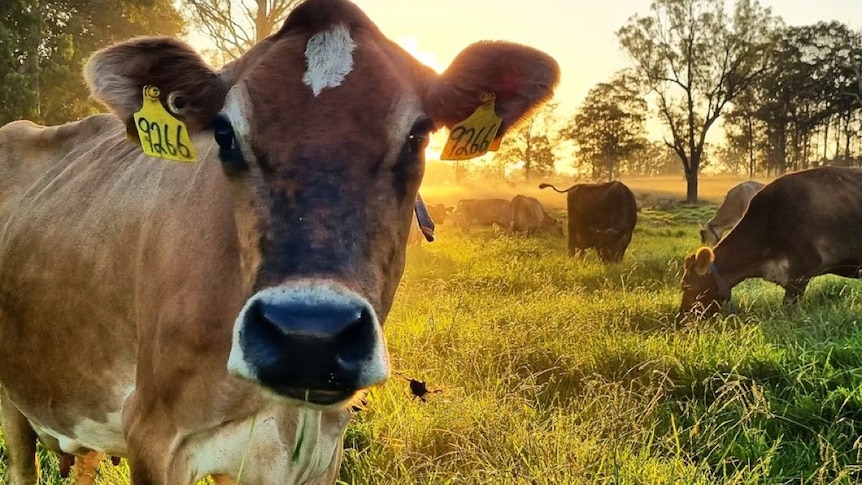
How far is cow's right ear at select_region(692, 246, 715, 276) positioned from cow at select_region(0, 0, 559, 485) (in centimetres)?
592

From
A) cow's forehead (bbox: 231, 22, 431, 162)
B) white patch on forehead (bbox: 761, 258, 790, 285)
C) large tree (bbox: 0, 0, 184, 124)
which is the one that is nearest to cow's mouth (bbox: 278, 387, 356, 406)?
cow's forehead (bbox: 231, 22, 431, 162)

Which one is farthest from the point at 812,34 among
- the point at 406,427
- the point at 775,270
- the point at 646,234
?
the point at 406,427

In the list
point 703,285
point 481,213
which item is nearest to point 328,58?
point 703,285

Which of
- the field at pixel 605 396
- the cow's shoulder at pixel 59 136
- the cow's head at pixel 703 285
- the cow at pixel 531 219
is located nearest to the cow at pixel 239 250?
the cow's shoulder at pixel 59 136

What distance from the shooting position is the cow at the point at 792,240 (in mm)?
8109

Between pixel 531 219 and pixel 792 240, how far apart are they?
13941 mm

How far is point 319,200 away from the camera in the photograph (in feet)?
5.77

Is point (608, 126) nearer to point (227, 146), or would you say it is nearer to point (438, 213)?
point (438, 213)

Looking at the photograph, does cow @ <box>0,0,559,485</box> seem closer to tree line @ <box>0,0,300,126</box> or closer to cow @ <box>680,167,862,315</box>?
cow @ <box>680,167,862,315</box>

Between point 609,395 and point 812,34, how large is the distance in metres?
36.0

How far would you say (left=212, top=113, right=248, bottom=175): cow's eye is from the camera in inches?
77.0

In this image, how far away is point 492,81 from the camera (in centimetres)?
246

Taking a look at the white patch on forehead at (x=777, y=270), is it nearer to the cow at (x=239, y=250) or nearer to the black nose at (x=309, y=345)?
the cow at (x=239, y=250)

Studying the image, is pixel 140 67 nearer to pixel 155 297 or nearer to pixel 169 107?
pixel 169 107
